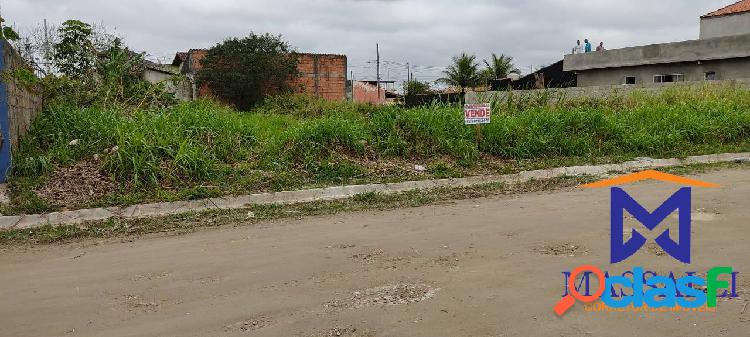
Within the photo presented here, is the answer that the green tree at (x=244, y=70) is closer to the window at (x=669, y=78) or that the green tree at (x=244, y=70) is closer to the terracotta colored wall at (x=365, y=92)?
the terracotta colored wall at (x=365, y=92)

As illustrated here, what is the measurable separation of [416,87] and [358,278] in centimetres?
3130

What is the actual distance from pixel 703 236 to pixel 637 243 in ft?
1.94

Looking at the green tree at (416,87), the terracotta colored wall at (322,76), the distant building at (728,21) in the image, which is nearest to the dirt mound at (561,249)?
the terracotta colored wall at (322,76)

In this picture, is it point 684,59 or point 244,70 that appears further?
point 244,70

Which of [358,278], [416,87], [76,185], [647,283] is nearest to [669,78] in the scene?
[416,87]

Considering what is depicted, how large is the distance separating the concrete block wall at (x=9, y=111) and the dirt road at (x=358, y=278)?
Result: 6.80 feet

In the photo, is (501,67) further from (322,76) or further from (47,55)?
(47,55)

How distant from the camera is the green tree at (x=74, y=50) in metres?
11.5

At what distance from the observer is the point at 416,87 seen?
34219 millimetres

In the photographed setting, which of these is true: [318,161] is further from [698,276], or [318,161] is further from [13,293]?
[698,276]

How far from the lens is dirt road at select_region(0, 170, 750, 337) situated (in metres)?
2.81

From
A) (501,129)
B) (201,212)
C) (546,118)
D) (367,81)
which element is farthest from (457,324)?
(367,81)

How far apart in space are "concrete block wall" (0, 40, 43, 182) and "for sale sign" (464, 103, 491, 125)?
5.54 metres

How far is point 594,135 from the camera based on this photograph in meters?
9.84
